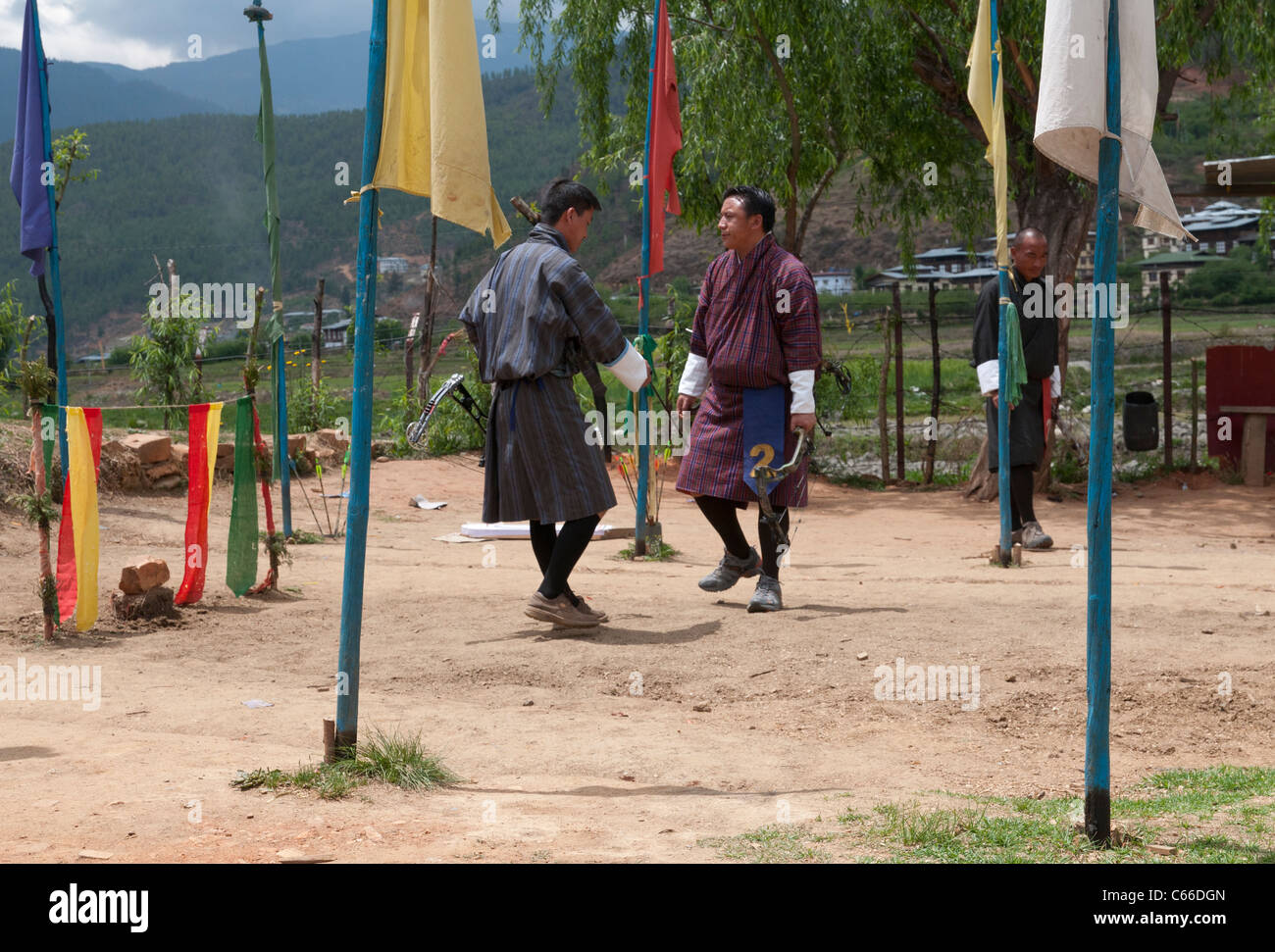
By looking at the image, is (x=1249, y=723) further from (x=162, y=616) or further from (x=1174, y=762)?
(x=162, y=616)

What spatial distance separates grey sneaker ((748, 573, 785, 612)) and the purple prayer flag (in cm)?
408

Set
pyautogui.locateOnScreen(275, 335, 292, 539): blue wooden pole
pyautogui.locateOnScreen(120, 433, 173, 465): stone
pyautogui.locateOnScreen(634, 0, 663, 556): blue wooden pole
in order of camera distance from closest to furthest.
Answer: pyautogui.locateOnScreen(634, 0, 663, 556): blue wooden pole → pyautogui.locateOnScreen(275, 335, 292, 539): blue wooden pole → pyautogui.locateOnScreen(120, 433, 173, 465): stone

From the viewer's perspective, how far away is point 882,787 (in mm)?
3701

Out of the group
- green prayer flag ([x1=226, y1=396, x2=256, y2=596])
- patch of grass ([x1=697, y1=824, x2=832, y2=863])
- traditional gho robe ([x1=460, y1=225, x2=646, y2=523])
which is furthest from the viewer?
green prayer flag ([x1=226, y1=396, x2=256, y2=596])

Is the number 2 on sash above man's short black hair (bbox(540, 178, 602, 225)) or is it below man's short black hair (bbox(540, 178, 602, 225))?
below

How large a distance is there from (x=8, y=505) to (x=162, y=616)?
3.47 metres

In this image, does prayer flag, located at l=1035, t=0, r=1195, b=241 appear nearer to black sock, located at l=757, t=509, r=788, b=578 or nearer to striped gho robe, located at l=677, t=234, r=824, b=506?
striped gho robe, located at l=677, t=234, r=824, b=506

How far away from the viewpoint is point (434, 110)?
360cm

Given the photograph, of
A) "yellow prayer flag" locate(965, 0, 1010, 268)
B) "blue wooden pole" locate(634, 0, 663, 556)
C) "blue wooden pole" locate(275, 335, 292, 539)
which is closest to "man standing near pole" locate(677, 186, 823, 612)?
"blue wooden pole" locate(634, 0, 663, 556)

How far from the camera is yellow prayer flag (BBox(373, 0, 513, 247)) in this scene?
3.60 metres

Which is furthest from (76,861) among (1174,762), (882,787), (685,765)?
(1174,762)

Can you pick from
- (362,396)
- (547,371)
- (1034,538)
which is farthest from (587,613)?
(1034,538)

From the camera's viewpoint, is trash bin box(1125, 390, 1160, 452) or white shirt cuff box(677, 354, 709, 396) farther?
trash bin box(1125, 390, 1160, 452)

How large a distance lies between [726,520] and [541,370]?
1.32 m
